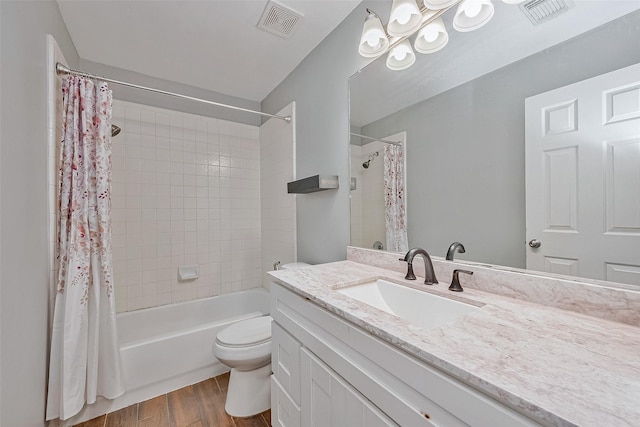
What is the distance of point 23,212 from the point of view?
3.42 feet

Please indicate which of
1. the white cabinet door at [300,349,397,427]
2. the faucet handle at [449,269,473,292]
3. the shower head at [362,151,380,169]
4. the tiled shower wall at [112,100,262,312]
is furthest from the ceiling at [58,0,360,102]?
the white cabinet door at [300,349,397,427]

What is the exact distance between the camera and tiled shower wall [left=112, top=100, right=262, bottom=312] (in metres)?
2.13

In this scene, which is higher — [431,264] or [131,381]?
[431,264]

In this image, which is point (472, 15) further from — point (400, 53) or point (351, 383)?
point (351, 383)

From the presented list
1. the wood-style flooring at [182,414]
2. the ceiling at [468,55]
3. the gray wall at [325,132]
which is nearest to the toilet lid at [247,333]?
the wood-style flooring at [182,414]

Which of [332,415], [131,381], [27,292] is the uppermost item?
[27,292]

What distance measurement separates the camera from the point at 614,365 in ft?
1.59

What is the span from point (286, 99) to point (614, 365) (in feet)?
7.73

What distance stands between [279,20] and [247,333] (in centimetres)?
201

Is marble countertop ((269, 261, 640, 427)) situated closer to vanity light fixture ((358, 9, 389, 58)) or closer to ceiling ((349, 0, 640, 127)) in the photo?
ceiling ((349, 0, 640, 127))

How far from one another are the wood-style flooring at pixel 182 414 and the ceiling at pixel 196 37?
2.44m

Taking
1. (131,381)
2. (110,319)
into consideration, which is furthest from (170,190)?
(131,381)

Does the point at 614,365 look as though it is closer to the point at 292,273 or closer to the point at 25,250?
the point at 292,273

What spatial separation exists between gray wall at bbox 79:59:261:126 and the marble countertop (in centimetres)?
235
